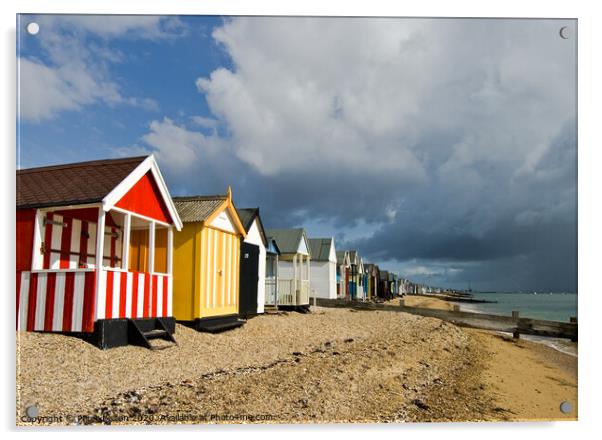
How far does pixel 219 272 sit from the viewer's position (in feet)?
41.5

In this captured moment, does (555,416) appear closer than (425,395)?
Yes

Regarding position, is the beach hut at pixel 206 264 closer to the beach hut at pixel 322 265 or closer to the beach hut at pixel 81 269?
the beach hut at pixel 81 269

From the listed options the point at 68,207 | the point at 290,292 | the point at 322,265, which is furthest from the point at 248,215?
the point at 322,265

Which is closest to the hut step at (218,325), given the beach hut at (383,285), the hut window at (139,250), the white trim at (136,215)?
the hut window at (139,250)

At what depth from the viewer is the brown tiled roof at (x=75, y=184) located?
8.30 m

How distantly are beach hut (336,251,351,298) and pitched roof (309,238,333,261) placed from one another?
530 centimetres

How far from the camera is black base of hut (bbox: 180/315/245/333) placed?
11461mm

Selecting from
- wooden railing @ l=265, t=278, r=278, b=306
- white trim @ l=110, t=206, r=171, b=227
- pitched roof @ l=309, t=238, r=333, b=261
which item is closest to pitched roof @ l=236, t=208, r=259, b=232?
wooden railing @ l=265, t=278, r=278, b=306

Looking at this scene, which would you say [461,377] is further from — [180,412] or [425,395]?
[180,412]

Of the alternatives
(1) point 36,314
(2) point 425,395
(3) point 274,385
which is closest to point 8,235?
(1) point 36,314

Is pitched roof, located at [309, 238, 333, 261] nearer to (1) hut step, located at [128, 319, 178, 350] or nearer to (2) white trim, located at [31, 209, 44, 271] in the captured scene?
(1) hut step, located at [128, 319, 178, 350]

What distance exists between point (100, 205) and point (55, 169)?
91cm

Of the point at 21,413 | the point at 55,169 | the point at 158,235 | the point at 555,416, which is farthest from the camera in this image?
the point at 158,235

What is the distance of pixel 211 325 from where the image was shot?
12.0 meters
